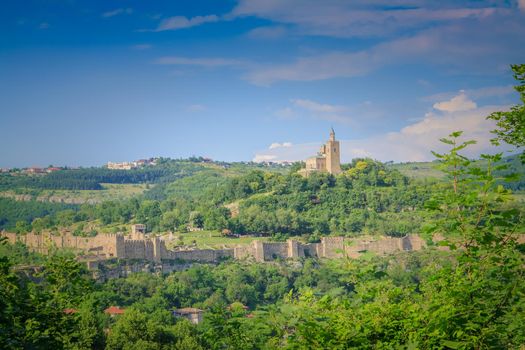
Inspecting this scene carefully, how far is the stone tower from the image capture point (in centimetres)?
7256

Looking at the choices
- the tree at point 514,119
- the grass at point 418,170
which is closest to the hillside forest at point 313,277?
the tree at point 514,119

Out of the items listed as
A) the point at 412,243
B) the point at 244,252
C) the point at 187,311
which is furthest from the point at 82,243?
→ the point at 412,243

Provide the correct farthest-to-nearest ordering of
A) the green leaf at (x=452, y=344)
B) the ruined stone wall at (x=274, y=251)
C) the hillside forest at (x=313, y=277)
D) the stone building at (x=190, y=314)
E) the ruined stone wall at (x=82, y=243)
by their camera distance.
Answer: the ruined stone wall at (x=274, y=251) < the ruined stone wall at (x=82, y=243) < the stone building at (x=190, y=314) < the hillside forest at (x=313, y=277) < the green leaf at (x=452, y=344)

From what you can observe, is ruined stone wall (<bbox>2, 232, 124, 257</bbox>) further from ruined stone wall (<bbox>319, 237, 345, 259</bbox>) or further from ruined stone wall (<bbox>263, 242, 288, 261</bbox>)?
ruined stone wall (<bbox>319, 237, 345, 259</bbox>)

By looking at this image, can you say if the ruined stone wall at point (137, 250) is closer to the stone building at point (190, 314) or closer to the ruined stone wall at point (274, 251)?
the ruined stone wall at point (274, 251)

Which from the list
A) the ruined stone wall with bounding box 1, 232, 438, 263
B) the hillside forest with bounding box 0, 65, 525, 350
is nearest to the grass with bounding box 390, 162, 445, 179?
the hillside forest with bounding box 0, 65, 525, 350

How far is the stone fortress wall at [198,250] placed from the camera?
156 ft

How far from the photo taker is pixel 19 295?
8.98 metres

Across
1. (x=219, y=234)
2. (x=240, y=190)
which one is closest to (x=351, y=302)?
(x=219, y=234)

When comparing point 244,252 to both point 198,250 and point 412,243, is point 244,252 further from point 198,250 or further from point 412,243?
point 412,243

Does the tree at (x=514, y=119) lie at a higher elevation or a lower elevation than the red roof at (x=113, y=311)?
higher

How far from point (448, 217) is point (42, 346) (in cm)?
470

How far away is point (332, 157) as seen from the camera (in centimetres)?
7312

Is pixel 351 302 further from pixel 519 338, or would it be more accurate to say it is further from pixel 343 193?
pixel 343 193
